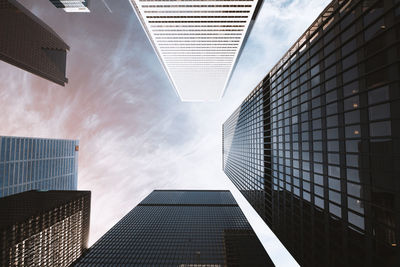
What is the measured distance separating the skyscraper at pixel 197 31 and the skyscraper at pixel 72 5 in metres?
47.1

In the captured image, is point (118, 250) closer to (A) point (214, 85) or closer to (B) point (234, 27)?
(B) point (234, 27)

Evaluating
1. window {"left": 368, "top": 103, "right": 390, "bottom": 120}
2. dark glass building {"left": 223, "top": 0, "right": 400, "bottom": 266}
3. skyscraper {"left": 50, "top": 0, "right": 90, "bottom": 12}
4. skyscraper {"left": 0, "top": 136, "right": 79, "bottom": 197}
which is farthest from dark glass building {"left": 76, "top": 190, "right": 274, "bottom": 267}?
skyscraper {"left": 50, "top": 0, "right": 90, "bottom": 12}

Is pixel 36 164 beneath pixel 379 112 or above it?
beneath

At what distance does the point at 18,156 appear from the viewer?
100500 mm

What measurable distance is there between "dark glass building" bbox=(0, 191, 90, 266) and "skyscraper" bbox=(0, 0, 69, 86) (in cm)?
7472

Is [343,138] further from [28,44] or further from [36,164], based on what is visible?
[28,44]

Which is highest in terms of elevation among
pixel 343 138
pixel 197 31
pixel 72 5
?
pixel 72 5

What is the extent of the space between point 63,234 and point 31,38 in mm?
115110

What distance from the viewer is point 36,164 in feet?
372

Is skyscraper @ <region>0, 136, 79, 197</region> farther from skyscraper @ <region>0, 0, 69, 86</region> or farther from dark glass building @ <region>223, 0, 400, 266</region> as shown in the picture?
dark glass building @ <region>223, 0, 400, 266</region>

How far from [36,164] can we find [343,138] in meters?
154

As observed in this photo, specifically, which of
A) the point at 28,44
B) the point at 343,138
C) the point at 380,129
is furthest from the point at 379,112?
the point at 28,44

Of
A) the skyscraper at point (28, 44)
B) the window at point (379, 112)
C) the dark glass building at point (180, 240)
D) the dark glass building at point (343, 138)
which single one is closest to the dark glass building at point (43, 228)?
the dark glass building at point (180, 240)

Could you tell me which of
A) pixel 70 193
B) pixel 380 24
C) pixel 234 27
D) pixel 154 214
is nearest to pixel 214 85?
pixel 234 27
